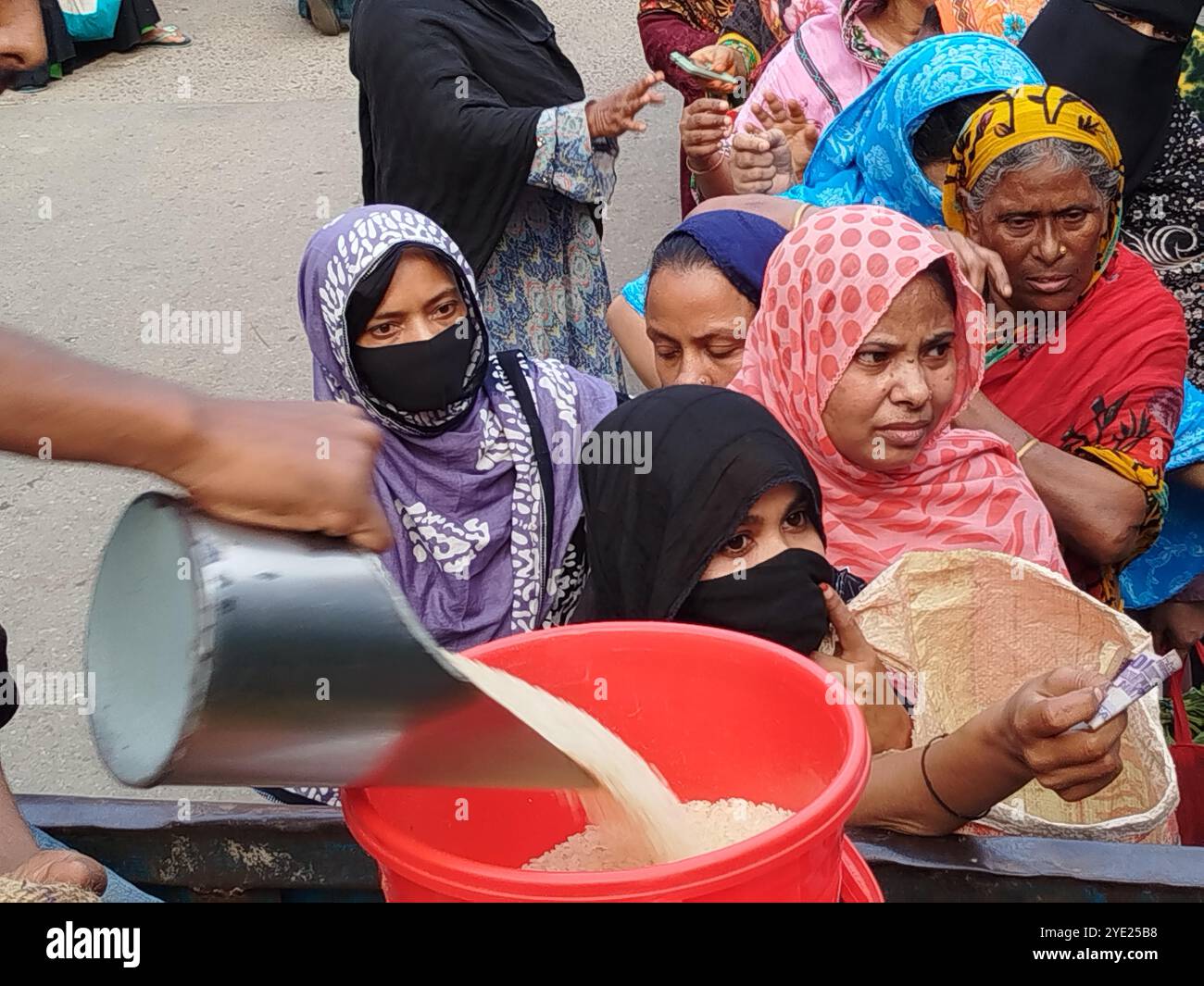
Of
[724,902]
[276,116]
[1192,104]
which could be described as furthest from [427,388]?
[276,116]

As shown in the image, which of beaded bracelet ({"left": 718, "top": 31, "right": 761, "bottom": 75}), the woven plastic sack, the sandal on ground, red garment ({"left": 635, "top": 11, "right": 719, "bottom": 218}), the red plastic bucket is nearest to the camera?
the red plastic bucket

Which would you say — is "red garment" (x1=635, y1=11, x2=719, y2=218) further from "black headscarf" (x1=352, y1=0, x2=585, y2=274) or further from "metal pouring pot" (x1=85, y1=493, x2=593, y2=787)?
"metal pouring pot" (x1=85, y1=493, x2=593, y2=787)

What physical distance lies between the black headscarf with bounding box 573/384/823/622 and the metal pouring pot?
2.24 ft

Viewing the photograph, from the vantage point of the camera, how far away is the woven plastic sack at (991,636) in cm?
176

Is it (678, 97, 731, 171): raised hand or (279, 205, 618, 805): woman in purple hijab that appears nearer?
(279, 205, 618, 805): woman in purple hijab

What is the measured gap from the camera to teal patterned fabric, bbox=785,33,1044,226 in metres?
2.77

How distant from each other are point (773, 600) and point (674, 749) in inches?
15.5

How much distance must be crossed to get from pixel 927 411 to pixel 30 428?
1.42 meters

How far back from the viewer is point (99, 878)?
4.50 ft

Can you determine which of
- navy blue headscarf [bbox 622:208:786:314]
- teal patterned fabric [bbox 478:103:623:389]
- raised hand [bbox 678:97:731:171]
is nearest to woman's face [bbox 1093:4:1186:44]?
raised hand [bbox 678:97:731:171]

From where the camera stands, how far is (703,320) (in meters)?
2.36

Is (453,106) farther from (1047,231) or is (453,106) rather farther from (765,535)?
(765,535)

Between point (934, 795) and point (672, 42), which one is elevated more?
point (672, 42)

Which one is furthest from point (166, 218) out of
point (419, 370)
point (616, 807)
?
point (616, 807)
